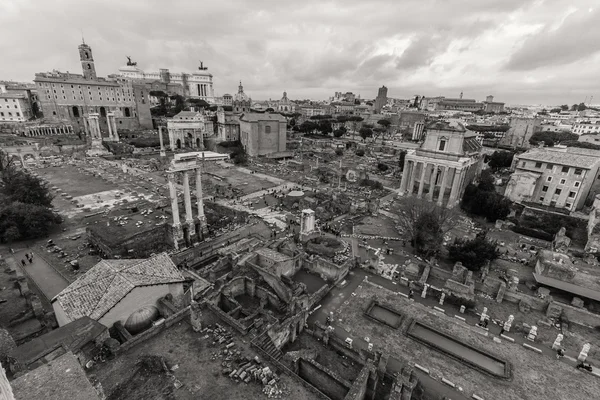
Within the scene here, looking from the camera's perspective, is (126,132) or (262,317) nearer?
(262,317)

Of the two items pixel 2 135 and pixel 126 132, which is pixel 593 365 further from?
pixel 2 135

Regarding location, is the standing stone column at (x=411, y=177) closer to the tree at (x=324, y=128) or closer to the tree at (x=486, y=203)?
the tree at (x=486, y=203)

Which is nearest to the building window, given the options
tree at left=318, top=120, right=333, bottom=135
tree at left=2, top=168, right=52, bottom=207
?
tree at left=2, top=168, right=52, bottom=207

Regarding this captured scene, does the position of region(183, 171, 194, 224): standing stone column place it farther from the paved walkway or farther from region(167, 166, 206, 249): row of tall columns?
the paved walkway

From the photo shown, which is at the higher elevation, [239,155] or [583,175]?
A: [583,175]

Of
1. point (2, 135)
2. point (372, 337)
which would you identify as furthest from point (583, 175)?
point (2, 135)

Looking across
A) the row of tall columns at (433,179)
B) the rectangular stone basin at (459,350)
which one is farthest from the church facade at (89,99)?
the rectangular stone basin at (459,350)
